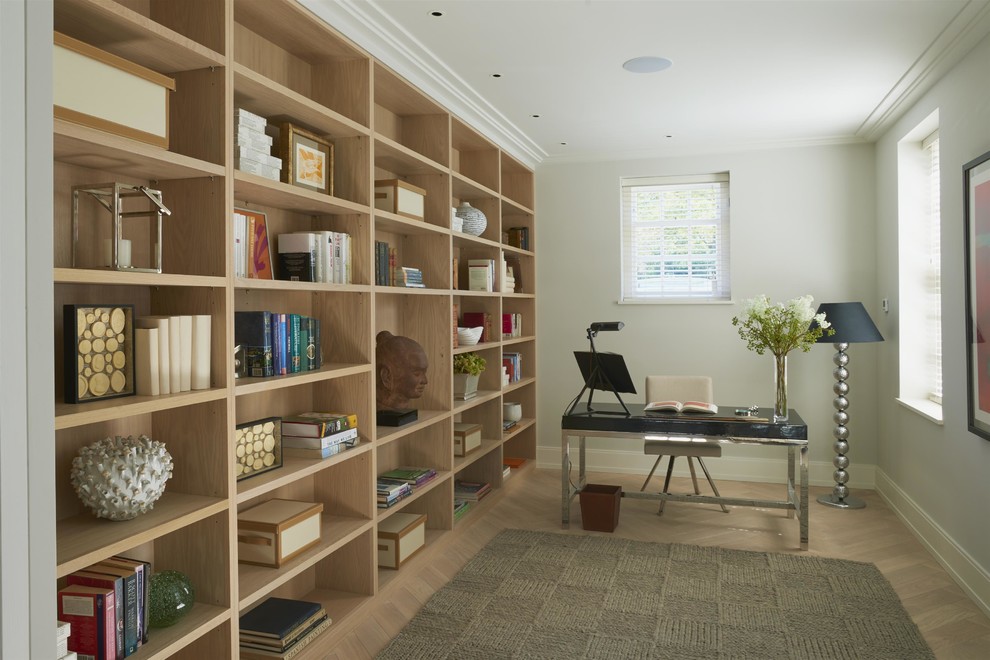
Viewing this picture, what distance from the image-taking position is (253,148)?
2678mm

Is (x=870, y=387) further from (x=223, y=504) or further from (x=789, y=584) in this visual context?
(x=223, y=504)

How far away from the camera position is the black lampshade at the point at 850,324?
4848 millimetres

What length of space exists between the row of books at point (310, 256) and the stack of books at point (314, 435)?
2.00ft

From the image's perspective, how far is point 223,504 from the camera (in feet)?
7.71

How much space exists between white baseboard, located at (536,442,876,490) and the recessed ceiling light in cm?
334

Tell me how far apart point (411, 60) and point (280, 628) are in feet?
8.86

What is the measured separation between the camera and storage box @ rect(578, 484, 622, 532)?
4449 millimetres

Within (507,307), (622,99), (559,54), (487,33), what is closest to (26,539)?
(487,33)

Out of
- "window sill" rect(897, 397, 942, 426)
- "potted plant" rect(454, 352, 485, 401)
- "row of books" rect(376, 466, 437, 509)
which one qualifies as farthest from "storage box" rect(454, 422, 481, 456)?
"window sill" rect(897, 397, 942, 426)

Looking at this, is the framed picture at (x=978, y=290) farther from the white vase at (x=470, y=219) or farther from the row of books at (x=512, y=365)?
the row of books at (x=512, y=365)

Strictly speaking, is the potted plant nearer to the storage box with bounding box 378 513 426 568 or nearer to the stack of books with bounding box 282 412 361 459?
the storage box with bounding box 378 513 426 568

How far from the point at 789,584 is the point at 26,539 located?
362 centimetres

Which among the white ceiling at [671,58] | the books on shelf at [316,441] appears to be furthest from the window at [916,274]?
the books on shelf at [316,441]

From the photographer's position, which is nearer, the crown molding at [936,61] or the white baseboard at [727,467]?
the crown molding at [936,61]
